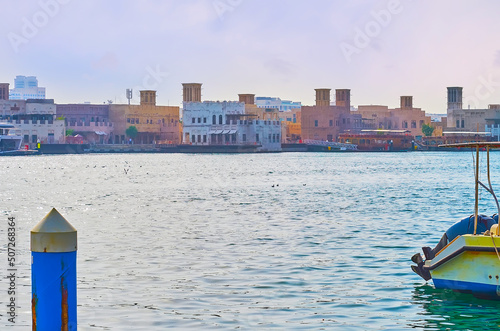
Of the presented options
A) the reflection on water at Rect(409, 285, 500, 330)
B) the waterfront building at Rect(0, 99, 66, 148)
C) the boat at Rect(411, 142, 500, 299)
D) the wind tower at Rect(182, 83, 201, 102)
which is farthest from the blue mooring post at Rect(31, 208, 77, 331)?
the wind tower at Rect(182, 83, 201, 102)

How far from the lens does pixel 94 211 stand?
39438 millimetres

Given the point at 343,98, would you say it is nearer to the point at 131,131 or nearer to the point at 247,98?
the point at 247,98

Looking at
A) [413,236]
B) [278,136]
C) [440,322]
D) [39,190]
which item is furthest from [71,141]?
[440,322]

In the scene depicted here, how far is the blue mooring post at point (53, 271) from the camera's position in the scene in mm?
9523

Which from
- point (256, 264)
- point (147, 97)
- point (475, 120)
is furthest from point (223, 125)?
point (256, 264)

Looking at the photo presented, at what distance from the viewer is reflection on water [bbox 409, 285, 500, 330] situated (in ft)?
50.2

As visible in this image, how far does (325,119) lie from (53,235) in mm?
169982

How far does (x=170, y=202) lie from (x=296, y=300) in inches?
1132

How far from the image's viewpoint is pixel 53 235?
9516mm

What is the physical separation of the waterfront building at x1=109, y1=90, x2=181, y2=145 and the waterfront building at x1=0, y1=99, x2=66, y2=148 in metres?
13.4

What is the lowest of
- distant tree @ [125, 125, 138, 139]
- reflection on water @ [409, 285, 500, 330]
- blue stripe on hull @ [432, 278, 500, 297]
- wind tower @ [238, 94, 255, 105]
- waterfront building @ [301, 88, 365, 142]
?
reflection on water @ [409, 285, 500, 330]

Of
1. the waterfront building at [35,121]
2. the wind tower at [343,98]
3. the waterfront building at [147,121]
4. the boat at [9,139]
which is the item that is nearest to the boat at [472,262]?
the boat at [9,139]

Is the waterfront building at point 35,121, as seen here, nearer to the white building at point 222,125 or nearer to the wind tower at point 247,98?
the white building at point 222,125

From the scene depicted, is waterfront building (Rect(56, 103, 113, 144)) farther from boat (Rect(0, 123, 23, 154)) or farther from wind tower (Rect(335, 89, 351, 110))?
wind tower (Rect(335, 89, 351, 110))
